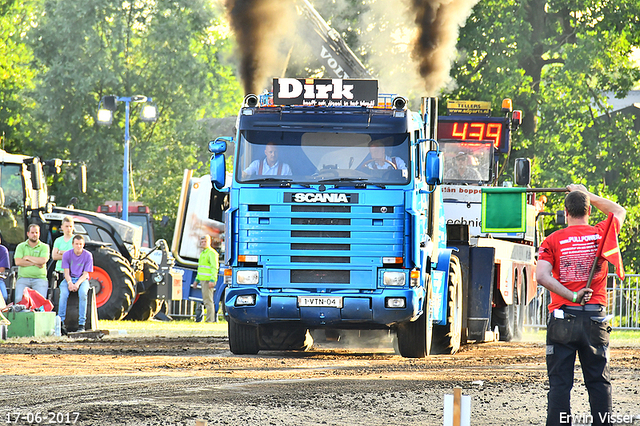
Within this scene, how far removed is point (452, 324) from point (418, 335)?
1.34 meters

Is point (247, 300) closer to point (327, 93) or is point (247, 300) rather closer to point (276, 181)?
point (276, 181)

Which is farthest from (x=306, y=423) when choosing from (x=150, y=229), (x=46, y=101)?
(x=46, y=101)

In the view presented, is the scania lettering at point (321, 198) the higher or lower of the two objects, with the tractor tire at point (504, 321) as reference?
higher

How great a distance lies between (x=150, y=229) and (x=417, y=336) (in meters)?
21.7

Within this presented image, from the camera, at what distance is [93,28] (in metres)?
50.8

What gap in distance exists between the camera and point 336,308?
1395 centimetres

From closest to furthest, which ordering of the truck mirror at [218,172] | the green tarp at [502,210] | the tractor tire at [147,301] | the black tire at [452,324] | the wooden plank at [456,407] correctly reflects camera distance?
1. the wooden plank at [456,407]
2. the truck mirror at [218,172]
3. the black tire at [452,324]
4. the green tarp at [502,210]
5. the tractor tire at [147,301]

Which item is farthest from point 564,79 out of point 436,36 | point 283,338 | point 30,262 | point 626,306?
point 30,262

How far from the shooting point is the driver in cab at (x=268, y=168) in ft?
45.6

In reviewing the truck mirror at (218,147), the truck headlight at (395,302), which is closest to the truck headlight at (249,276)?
the truck mirror at (218,147)

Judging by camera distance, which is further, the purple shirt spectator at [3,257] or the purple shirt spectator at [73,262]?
the purple shirt spectator at [73,262]

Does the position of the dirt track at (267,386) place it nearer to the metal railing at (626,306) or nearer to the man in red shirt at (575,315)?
the man in red shirt at (575,315)

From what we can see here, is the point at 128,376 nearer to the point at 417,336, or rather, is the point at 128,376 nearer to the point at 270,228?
the point at 270,228

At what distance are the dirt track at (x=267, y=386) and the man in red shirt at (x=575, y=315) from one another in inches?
49.8
